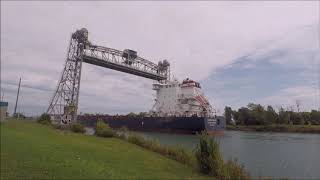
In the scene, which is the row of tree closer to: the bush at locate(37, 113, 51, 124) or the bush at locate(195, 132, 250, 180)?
the bush at locate(37, 113, 51, 124)

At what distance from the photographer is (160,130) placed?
56.6 metres

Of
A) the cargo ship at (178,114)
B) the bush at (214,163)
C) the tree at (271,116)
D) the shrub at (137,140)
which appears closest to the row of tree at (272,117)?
the tree at (271,116)

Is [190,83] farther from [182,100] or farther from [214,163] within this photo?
[214,163]

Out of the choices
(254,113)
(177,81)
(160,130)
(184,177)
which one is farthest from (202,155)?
(254,113)

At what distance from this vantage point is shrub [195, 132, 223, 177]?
38.8 ft

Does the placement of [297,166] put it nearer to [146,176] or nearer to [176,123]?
[146,176]

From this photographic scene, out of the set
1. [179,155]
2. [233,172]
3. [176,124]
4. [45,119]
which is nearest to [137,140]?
[179,155]

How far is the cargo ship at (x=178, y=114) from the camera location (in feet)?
172

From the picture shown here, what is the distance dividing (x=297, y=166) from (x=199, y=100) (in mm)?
38750

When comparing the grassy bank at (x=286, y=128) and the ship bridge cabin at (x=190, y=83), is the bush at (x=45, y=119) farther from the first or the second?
the grassy bank at (x=286, y=128)

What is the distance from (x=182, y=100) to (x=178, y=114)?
270 cm

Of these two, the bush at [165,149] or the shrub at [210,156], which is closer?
the shrub at [210,156]

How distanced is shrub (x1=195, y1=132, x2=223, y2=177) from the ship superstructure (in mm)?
42636

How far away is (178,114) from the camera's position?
58.0 m
